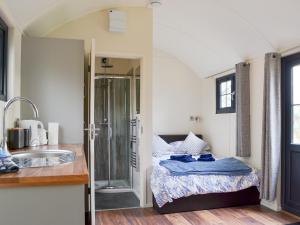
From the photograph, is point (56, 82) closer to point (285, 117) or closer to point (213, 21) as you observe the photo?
point (213, 21)

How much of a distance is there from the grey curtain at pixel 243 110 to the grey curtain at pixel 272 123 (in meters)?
0.48

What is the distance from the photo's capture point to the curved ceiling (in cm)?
280

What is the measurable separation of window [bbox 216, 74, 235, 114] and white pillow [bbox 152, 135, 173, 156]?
1.08m

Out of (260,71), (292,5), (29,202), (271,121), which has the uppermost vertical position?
(292,5)

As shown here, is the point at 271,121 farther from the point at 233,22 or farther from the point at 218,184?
the point at 233,22

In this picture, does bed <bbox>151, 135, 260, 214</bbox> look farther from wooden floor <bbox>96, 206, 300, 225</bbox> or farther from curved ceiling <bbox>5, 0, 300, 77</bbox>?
curved ceiling <bbox>5, 0, 300, 77</bbox>

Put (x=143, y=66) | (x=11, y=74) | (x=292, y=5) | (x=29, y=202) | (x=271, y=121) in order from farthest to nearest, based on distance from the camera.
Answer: (x=143, y=66), (x=271, y=121), (x=292, y=5), (x=11, y=74), (x=29, y=202)

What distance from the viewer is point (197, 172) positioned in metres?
3.52

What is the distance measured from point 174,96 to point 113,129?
4.49 ft

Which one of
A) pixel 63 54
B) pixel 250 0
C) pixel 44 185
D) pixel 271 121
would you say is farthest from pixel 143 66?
pixel 44 185

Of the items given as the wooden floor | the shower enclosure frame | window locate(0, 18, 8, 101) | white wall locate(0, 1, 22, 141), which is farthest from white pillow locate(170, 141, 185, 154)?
window locate(0, 18, 8, 101)

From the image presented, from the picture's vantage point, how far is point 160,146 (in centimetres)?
488

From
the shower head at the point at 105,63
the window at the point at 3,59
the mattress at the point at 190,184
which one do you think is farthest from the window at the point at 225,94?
the window at the point at 3,59

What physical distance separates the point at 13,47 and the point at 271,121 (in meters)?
2.93
